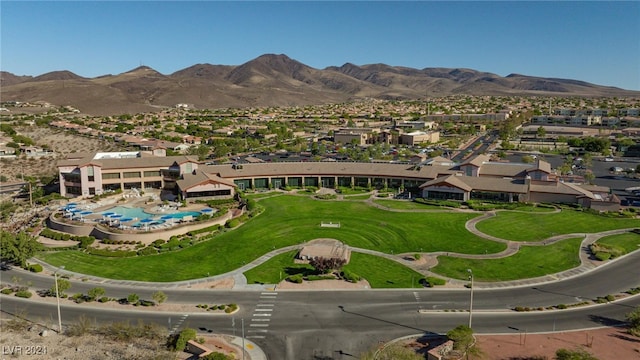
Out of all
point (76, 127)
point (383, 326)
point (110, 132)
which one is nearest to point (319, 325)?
point (383, 326)

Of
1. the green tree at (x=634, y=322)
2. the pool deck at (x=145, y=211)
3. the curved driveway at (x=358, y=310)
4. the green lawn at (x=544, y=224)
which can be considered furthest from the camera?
the green lawn at (x=544, y=224)

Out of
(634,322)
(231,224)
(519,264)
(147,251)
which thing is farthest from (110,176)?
(634,322)

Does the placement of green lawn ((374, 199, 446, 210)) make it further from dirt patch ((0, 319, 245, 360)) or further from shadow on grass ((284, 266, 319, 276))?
dirt patch ((0, 319, 245, 360))

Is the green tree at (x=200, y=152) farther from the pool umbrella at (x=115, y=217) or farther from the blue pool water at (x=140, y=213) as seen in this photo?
the pool umbrella at (x=115, y=217)

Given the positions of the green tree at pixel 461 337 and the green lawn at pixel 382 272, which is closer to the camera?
the green tree at pixel 461 337

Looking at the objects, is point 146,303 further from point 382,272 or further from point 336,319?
point 382,272

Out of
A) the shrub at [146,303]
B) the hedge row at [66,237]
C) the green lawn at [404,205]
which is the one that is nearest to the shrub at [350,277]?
the shrub at [146,303]
